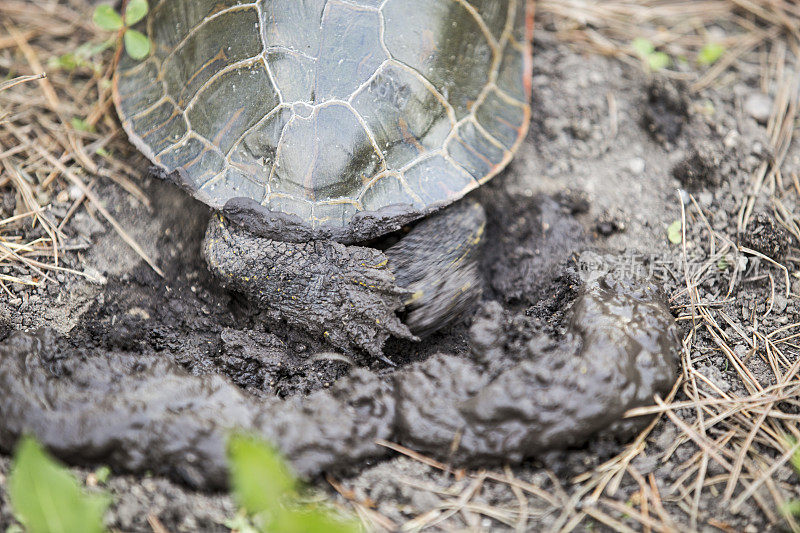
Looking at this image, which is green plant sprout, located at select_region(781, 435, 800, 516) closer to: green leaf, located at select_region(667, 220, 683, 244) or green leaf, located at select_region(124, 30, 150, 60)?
green leaf, located at select_region(667, 220, 683, 244)

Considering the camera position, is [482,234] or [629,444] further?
[482,234]

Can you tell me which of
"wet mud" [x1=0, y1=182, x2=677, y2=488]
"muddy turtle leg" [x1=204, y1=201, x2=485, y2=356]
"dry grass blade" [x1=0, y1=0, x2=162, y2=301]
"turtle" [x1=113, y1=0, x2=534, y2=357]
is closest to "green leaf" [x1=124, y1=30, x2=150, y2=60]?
"turtle" [x1=113, y1=0, x2=534, y2=357]

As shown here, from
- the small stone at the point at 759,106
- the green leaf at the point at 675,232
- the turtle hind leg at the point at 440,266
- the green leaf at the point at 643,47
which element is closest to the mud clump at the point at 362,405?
the turtle hind leg at the point at 440,266

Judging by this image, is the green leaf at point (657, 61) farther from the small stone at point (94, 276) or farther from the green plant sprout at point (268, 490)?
the small stone at point (94, 276)

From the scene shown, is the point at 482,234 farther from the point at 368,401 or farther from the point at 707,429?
the point at 707,429

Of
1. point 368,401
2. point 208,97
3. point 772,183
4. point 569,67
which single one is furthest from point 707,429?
point 208,97

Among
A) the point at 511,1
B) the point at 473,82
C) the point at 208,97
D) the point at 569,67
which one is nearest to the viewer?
the point at 208,97

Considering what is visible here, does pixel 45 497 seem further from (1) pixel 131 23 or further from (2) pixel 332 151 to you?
(1) pixel 131 23

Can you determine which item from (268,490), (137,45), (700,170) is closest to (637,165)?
(700,170)
